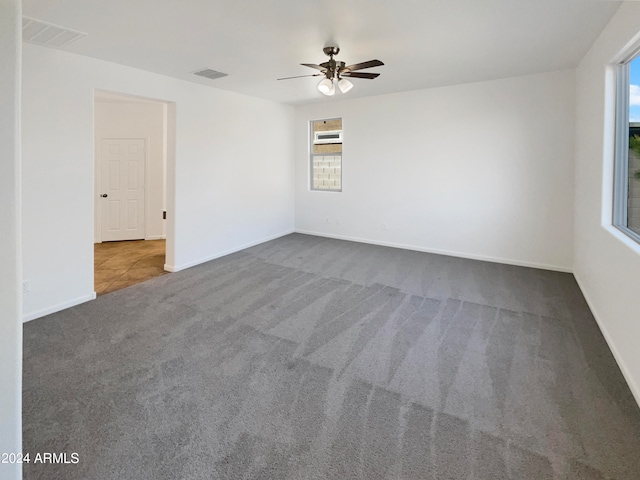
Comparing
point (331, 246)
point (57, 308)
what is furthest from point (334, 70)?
point (57, 308)

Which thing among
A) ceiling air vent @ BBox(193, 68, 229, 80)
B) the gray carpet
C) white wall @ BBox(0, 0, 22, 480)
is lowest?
the gray carpet

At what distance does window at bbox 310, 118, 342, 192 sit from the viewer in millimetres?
6828

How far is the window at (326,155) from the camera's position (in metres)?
6.83

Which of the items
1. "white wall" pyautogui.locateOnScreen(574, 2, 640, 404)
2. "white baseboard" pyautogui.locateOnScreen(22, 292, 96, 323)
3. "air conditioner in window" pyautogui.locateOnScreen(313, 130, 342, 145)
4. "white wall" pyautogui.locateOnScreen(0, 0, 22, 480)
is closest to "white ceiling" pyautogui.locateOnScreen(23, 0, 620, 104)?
"white wall" pyautogui.locateOnScreen(574, 2, 640, 404)

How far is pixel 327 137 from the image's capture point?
6.95 meters

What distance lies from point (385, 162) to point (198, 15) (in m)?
4.05

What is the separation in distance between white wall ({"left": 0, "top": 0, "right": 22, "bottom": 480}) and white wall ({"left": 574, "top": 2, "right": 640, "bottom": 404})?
3139 millimetres

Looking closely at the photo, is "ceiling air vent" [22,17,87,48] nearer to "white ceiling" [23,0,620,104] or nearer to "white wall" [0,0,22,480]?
"white ceiling" [23,0,620,104]

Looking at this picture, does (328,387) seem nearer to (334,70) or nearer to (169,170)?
(334,70)

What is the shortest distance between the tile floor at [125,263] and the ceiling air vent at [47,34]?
2.61 m

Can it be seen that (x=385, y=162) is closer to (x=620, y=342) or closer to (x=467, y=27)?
(x=467, y=27)

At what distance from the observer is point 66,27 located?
296cm

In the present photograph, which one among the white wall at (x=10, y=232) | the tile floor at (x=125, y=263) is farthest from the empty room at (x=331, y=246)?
the tile floor at (x=125, y=263)

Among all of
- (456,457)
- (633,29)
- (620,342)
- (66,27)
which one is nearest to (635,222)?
(620,342)
